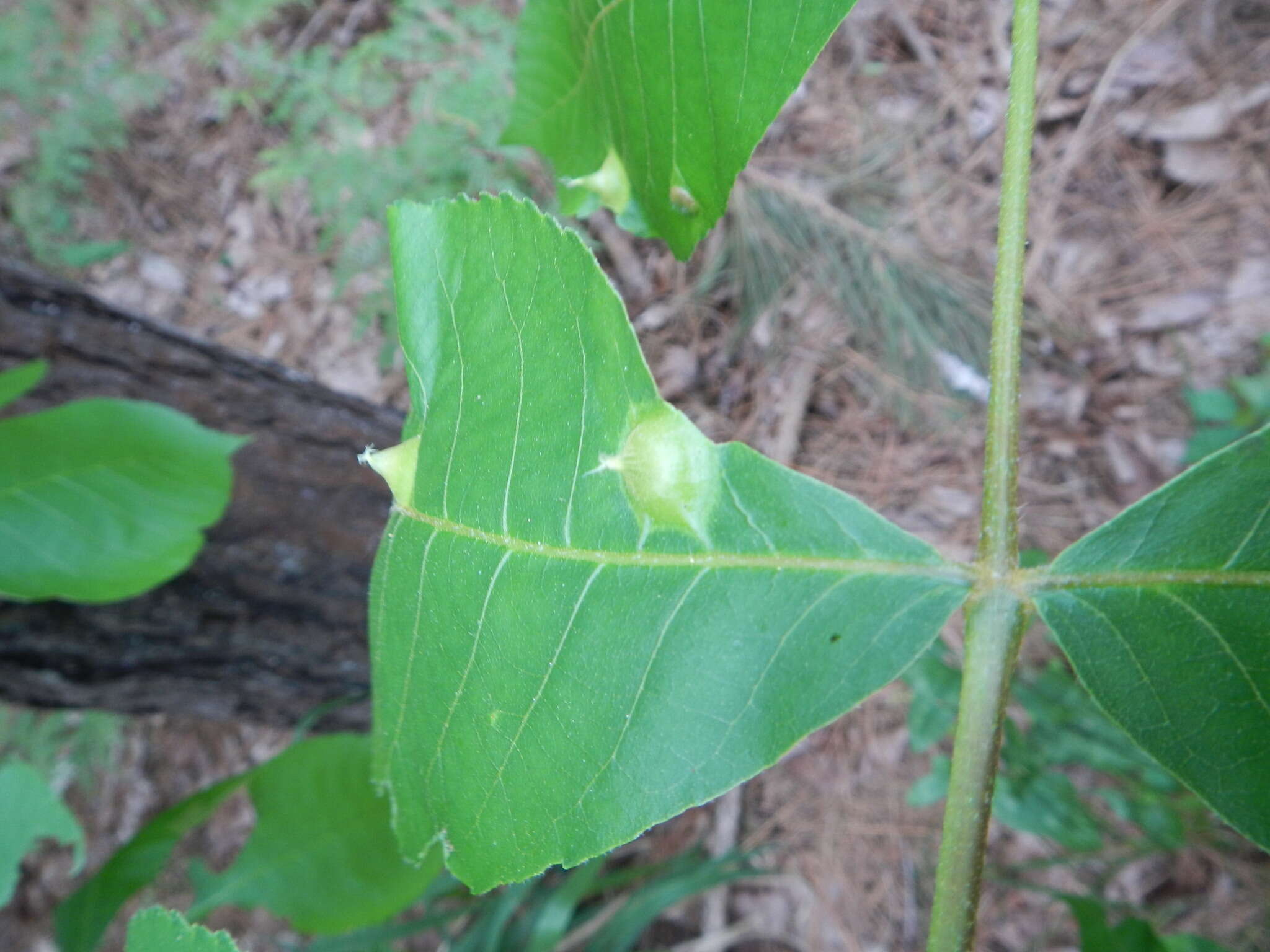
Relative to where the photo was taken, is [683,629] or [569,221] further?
[569,221]

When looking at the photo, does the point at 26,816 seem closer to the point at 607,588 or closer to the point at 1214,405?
the point at 607,588

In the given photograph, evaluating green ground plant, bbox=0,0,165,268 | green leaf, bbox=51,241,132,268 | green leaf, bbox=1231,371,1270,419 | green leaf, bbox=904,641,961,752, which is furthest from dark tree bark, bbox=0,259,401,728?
green leaf, bbox=1231,371,1270,419

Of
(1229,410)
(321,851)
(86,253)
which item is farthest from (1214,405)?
(86,253)

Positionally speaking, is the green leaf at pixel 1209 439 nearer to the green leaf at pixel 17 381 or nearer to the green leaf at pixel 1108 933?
the green leaf at pixel 1108 933

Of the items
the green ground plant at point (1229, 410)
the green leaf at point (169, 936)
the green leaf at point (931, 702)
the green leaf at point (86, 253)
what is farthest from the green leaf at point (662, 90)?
the green leaf at point (86, 253)

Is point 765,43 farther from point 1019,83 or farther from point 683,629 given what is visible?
point 683,629

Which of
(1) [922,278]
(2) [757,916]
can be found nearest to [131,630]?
(2) [757,916]
